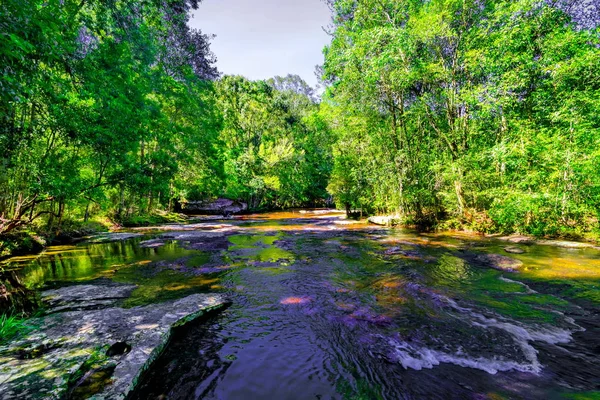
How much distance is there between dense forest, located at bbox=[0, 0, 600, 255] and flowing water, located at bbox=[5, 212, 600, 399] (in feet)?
11.6

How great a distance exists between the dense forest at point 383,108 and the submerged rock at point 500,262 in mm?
3341

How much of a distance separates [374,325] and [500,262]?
20.6 feet

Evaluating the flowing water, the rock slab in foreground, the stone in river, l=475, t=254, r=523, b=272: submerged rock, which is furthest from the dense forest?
the rock slab in foreground

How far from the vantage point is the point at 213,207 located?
3809 cm

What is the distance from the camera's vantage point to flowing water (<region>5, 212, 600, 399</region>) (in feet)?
10.5

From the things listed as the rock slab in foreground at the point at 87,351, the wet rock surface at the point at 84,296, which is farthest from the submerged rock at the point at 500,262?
the wet rock surface at the point at 84,296

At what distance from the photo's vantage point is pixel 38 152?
1157cm

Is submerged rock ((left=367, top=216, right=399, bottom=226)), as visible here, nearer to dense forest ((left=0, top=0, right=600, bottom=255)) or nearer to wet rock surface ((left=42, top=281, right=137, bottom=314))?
dense forest ((left=0, top=0, right=600, bottom=255))

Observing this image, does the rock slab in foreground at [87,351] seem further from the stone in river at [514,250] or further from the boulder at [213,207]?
the boulder at [213,207]

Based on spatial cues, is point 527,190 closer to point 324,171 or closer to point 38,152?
point 38,152

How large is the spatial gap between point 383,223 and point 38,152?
19.8m

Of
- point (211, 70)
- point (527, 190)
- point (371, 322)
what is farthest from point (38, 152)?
point (527, 190)

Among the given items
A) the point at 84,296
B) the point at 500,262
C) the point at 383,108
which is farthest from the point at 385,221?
the point at 84,296

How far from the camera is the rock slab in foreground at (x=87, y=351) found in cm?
265
